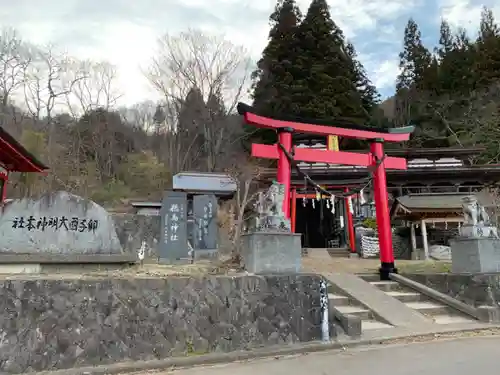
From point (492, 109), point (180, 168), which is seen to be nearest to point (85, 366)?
point (180, 168)

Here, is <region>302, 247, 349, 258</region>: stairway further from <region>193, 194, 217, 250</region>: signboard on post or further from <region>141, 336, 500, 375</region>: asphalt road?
<region>141, 336, 500, 375</region>: asphalt road

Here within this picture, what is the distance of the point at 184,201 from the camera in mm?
12539

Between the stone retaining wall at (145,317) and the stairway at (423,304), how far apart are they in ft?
10.7

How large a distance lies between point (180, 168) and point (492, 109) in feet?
79.5

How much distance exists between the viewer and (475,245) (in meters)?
9.38

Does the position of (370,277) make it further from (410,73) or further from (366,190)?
(410,73)

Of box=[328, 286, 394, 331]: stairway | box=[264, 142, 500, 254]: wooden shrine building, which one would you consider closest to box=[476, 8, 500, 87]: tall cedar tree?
box=[264, 142, 500, 254]: wooden shrine building

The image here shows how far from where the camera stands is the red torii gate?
34.1 ft

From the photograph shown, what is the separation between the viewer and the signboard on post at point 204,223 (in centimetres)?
1391

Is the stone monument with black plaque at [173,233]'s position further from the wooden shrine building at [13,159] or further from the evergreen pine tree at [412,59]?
the evergreen pine tree at [412,59]

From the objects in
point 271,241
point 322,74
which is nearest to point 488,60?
point 322,74

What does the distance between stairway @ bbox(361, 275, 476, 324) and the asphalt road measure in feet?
6.04

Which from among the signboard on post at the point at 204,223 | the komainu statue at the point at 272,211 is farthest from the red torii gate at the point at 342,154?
the signboard on post at the point at 204,223

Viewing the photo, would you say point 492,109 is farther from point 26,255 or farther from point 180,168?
point 26,255
